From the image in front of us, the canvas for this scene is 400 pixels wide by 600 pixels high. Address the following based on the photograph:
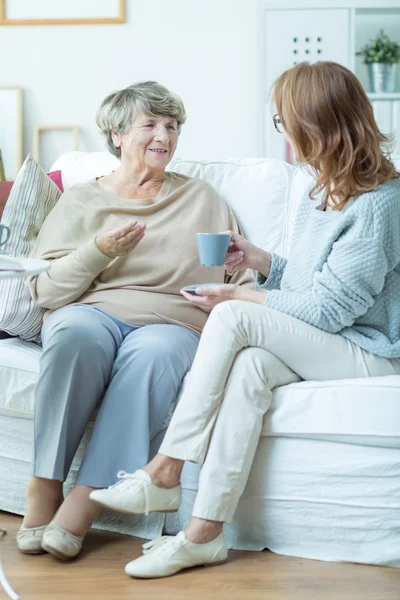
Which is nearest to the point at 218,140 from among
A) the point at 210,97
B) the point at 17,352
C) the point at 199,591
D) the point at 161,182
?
the point at 210,97

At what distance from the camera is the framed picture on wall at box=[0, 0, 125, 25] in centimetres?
400

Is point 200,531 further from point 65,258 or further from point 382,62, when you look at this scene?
point 382,62

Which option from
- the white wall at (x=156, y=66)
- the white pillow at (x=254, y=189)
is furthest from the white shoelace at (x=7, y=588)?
the white wall at (x=156, y=66)

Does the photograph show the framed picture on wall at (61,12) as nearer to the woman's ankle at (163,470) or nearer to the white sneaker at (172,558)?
the woman's ankle at (163,470)

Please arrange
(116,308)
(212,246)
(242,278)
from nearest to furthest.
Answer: (212,246)
(116,308)
(242,278)

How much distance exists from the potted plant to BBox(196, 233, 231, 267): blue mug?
7.23ft

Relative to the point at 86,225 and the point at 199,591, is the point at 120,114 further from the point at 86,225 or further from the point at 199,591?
the point at 199,591

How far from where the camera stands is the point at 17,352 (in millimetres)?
2143

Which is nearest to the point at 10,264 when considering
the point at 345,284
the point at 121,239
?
the point at 121,239

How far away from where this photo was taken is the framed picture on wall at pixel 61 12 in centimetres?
400

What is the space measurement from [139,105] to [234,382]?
93 centimetres

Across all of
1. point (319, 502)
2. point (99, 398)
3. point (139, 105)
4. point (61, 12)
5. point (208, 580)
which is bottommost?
point (208, 580)

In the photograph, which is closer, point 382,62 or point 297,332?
point 297,332

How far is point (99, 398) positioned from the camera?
196cm
